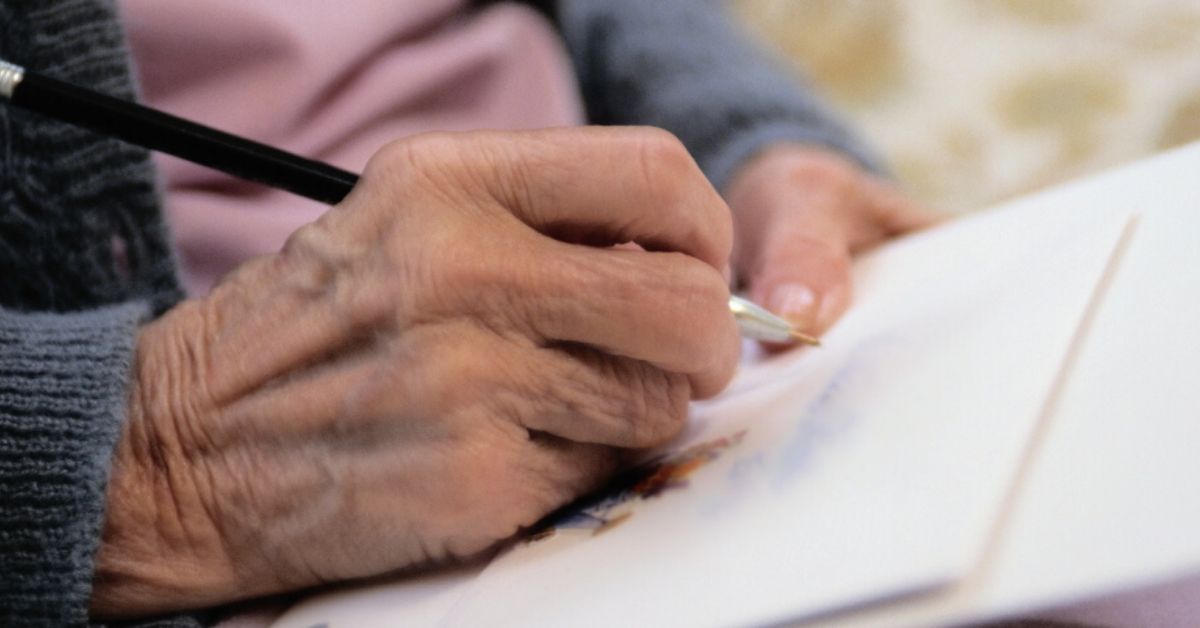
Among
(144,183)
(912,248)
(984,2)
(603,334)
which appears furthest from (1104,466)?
(984,2)

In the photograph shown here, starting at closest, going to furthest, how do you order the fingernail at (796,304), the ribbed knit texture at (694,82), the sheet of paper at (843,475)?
the sheet of paper at (843,475)
the fingernail at (796,304)
the ribbed knit texture at (694,82)

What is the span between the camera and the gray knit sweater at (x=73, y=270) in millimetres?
371

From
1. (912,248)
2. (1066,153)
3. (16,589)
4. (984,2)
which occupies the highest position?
(984,2)

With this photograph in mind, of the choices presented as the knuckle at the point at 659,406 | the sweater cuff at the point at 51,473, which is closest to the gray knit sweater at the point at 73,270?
the sweater cuff at the point at 51,473

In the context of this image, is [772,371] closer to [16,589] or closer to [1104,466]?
[1104,466]

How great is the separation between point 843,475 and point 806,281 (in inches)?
8.0

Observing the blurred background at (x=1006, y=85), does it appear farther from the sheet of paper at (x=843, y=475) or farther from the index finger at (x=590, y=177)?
the index finger at (x=590, y=177)

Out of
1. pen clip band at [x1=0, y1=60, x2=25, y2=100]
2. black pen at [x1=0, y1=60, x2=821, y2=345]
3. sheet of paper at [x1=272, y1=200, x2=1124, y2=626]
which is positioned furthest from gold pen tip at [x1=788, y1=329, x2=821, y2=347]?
pen clip band at [x1=0, y1=60, x2=25, y2=100]

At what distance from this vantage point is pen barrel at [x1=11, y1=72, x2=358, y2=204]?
1.34 ft

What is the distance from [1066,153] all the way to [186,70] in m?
0.67

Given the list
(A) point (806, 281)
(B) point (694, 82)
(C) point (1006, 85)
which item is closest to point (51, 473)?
(A) point (806, 281)

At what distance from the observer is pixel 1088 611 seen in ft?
1.10

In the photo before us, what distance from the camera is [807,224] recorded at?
0.63m

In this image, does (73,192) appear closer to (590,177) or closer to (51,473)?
(51,473)
